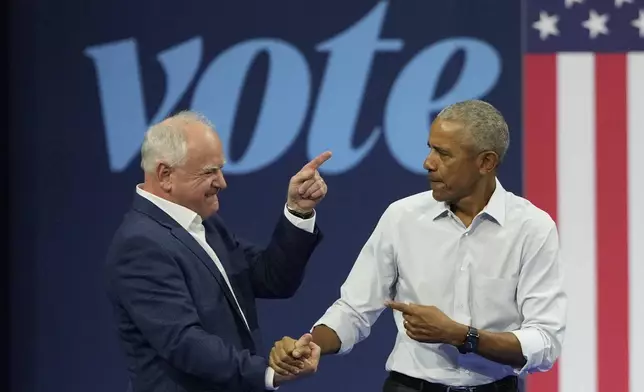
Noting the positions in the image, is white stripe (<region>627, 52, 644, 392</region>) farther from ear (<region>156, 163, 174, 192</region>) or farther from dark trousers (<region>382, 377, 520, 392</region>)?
ear (<region>156, 163, 174, 192</region>)

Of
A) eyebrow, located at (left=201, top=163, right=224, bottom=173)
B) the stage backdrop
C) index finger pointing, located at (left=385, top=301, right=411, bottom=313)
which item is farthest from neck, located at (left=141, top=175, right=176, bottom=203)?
the stage backdrop

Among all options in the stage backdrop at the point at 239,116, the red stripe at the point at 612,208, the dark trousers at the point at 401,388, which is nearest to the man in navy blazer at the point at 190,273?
the dark trousers at the point at 401,388

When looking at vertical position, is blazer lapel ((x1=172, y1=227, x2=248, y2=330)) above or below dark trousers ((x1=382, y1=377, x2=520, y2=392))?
above

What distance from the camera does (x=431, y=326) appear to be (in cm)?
241

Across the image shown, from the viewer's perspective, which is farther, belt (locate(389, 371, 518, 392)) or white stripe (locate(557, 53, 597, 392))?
white stripe (locate(557, 53, 597, 392))

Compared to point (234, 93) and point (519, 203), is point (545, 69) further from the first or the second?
point (519, 203)

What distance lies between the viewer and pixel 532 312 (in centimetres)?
254

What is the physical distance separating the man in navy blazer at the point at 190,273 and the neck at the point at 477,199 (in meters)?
0.37

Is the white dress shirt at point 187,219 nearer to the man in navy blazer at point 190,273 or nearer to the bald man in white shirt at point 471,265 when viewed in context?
the man in navy blazer at point 190,273

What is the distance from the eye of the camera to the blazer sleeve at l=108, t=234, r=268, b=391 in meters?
2.40

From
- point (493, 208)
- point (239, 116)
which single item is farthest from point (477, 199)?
point (239, 116)

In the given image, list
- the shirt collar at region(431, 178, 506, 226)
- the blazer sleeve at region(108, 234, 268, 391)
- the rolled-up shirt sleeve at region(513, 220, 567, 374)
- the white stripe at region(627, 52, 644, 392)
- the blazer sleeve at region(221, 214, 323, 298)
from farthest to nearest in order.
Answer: the white stripe at region(627, 52, 644, 392) < the blazer sleeve at region(221, 214, 323, 298) < the shirt collar at region(431, 178, 506, 226) < the rolled-up shirt sleeve at region(513, 220, 567, 374) < the blazer sleeve at region(108, 234, 268, 391)

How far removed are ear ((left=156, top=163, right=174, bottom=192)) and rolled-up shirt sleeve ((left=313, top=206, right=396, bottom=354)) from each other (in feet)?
1.69

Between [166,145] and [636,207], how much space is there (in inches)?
87.3
